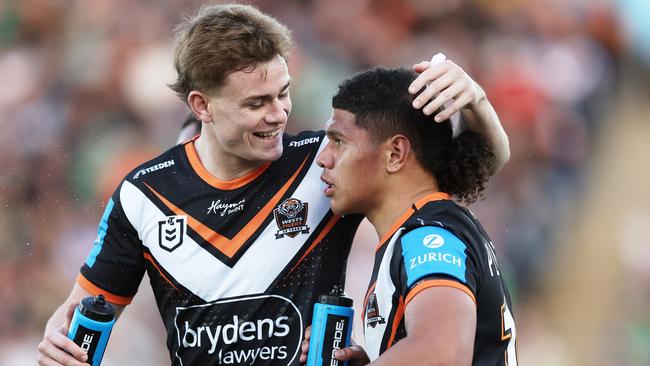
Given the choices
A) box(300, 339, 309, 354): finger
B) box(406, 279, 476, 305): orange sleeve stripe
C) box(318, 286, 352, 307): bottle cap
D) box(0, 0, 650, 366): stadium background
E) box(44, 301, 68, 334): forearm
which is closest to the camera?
box(406, 279, 476, 305): orange sleeve stripe

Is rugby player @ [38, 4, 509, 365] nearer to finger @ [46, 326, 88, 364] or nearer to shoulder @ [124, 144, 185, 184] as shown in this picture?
shoulder @ [124, 144, 185, 184]

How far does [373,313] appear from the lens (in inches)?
142

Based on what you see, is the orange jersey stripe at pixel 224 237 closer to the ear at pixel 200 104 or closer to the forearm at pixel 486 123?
the ear at pixel 200 104

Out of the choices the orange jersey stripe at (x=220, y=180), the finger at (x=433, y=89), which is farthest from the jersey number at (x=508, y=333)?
the orange jersey stripe at (x=220, y=180)

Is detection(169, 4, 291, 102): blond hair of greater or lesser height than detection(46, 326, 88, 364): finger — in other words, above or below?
above

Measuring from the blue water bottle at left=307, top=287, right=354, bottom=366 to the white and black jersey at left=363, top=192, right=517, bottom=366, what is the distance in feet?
0.36

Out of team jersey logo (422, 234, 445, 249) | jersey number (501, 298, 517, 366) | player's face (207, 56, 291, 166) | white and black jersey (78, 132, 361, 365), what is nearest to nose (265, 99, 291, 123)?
player's face (207, 56, 291, 166)

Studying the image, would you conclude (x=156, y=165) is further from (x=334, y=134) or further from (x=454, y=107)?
(x=454, y=107)

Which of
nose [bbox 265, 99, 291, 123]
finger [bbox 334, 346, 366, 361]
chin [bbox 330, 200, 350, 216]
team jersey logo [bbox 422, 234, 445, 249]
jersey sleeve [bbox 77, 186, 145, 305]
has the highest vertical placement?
nose [bbox 265, 99, 291, 123]

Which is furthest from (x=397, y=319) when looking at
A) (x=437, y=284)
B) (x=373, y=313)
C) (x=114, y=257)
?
(x=114, y=257)

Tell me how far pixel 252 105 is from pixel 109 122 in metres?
4.81

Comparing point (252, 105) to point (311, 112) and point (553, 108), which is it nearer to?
point (311, 112)

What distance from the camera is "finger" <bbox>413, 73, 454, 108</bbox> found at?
3.66m

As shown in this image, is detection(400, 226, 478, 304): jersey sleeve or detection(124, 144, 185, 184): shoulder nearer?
detection(400, 226, 478, 304): jersey sleeve
